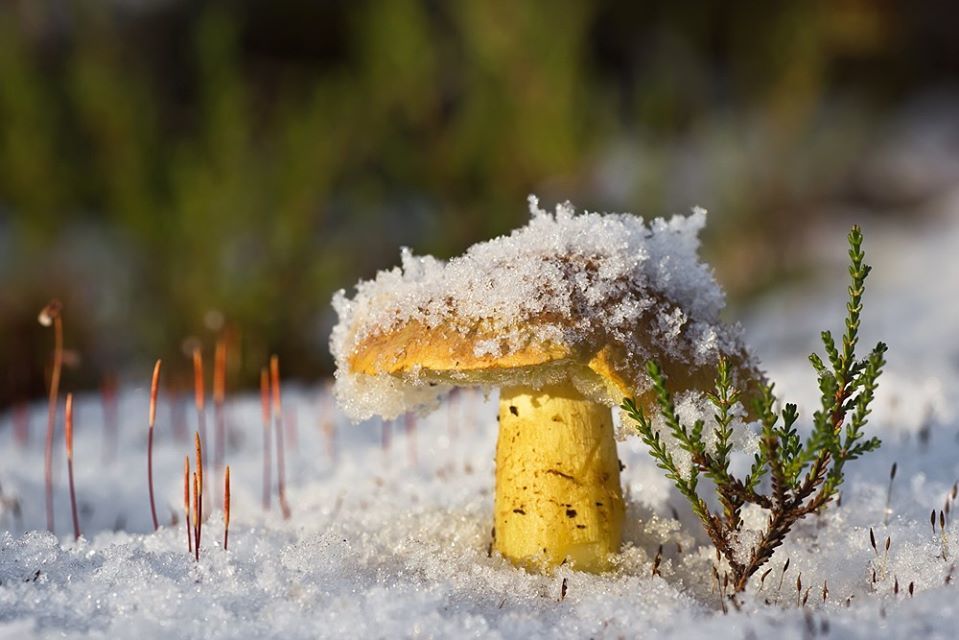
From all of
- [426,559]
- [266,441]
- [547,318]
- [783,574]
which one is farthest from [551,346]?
[266,441]

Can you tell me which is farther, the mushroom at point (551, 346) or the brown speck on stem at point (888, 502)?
the brown speck on stem at point (888, 502)

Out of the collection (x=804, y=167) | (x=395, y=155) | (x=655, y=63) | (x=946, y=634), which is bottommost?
(x=946, y=634)

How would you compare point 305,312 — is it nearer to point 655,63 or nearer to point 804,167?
point 804,167

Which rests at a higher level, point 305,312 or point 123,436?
point 305,312

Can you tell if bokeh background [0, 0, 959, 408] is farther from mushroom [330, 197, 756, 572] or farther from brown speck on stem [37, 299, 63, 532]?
mushroom [330, 197, 756, 572]

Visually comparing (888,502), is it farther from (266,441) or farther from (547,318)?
(266,441)

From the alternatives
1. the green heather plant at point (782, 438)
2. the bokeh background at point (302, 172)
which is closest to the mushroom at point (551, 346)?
the green heather plant at point (782, 438)

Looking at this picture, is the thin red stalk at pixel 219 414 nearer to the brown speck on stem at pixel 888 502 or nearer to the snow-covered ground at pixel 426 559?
the snow-covered ground at pixel 426 559

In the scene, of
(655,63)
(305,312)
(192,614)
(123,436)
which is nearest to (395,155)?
(305,312)
